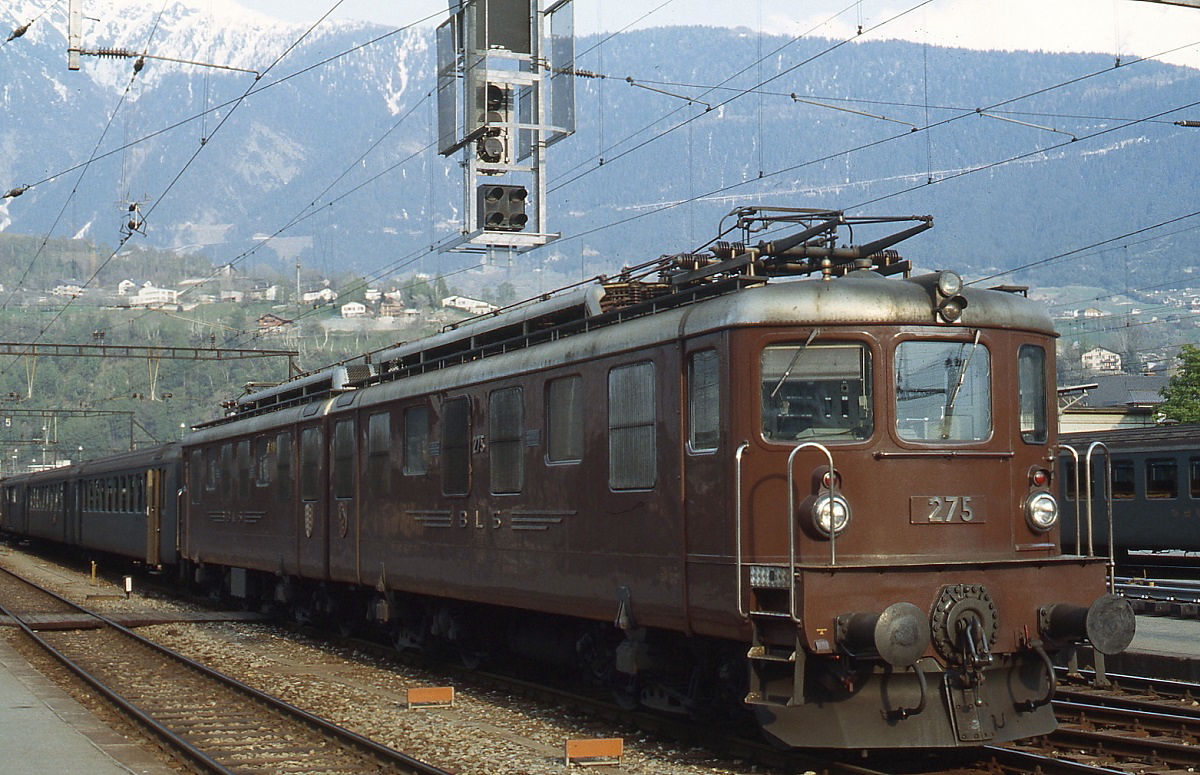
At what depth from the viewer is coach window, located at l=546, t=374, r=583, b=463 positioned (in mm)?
11594

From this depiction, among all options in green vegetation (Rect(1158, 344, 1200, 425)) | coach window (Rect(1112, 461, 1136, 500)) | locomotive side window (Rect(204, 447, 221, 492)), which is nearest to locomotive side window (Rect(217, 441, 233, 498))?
locomotive side window (Rect(204, 447, 221, 492))

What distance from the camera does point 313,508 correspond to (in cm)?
1827

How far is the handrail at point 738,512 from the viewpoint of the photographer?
930 centimetres

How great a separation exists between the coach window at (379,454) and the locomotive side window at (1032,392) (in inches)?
302

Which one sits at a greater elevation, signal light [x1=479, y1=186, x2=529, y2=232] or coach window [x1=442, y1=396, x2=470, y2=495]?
signal light [x1=479, y1=186, x2=529, y2=232]

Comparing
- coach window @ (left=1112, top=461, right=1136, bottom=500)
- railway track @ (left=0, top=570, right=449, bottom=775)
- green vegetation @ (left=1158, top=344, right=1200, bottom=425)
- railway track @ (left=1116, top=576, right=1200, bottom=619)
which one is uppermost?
green vegetation @ (left=1158, top=344, right=1200, bottom=425)

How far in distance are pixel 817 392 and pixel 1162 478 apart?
19608mm

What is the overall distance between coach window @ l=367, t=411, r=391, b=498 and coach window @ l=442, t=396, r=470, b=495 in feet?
5.87

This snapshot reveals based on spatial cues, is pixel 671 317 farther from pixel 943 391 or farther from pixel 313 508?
pixel 313 508

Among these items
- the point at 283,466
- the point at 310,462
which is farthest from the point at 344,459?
the point at 283,466

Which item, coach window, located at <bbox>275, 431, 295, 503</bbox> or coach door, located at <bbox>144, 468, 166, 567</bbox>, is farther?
coach door, located at <bbox>144, 468, 166, 567</bbox>

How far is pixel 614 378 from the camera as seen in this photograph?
11.1m

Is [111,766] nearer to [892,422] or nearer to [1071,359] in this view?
[892,422]

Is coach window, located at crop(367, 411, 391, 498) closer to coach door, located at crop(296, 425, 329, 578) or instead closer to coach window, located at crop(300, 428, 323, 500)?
coach door, located at crop(296, 425, 329, 578)
